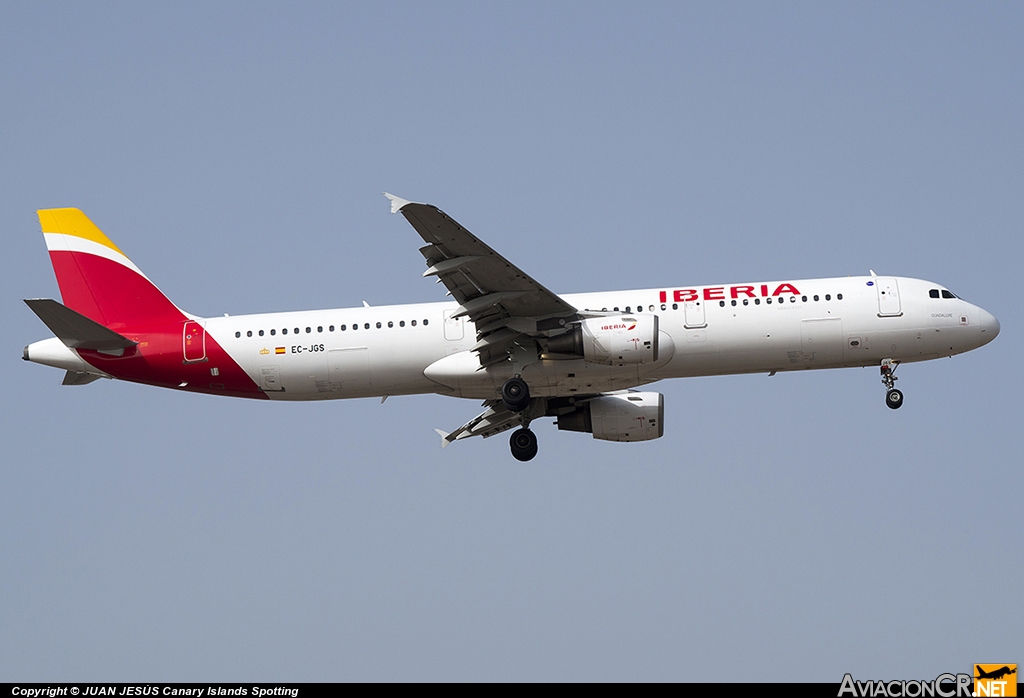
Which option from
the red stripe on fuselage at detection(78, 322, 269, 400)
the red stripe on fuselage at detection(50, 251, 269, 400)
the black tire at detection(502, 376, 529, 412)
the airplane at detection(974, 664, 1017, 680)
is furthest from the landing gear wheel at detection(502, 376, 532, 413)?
the airplane at detection(974, 664, 1017, 680)

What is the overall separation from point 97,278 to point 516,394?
15125 millimetres

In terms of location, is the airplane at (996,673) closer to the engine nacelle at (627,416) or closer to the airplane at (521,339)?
the airplane at (521,339)

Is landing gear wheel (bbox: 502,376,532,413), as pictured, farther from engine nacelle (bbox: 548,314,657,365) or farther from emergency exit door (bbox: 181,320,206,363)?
emergency exit door (bbox: 181,320,206,363)

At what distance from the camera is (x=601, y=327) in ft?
132

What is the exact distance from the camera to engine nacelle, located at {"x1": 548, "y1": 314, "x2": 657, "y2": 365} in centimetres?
3981

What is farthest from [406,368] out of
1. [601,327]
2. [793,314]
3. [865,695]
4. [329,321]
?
[865,695]

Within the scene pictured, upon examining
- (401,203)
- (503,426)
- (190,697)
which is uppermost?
(401,203)

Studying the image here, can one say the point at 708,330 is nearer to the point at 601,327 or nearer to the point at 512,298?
the point at 601,327

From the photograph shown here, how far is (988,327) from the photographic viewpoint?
4297cm

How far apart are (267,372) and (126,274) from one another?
21.5ft

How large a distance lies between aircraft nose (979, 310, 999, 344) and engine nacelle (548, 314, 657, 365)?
1129cm

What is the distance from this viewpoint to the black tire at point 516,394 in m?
41.4

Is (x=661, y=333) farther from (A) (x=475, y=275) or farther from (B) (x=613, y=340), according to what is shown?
(A) (x=475, y=275)

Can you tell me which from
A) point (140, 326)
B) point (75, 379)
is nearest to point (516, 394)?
point (140, 326)
